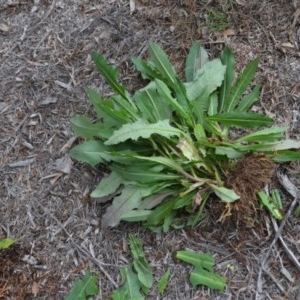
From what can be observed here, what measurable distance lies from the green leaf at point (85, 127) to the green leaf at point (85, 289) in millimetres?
612

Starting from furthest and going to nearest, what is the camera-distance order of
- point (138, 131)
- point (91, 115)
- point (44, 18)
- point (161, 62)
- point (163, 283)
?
point (44, 18) < point (91, 115) < point (161, 62) < point (163, 283) < point (138, 131)

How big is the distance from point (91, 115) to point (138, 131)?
1.35ft

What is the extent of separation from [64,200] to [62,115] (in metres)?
0.40

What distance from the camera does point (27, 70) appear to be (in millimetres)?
2908

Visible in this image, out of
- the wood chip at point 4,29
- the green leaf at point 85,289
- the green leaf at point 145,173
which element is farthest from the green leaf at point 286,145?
the wood chip at point 4,29

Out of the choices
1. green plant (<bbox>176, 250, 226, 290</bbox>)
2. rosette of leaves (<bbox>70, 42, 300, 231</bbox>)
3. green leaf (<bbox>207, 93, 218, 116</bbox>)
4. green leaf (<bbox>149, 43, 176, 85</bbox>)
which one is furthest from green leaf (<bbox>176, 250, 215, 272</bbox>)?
green leaf (<bbox>149, 43, 176, 85</bbox>)

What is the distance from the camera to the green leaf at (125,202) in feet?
8.33

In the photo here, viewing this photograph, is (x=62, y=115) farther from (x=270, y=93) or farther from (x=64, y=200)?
(x=270, y=93)

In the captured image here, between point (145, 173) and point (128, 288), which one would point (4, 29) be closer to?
point (145, 173)

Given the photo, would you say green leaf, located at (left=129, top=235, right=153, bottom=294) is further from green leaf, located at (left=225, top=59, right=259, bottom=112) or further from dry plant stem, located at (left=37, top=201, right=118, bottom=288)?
green leaf, located at (left=225, top=59, right=259, bottom=112)

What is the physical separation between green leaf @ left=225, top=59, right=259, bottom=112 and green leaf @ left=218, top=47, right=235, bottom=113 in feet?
0.06

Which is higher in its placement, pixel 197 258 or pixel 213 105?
pixel 213 105

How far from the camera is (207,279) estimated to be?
8.16 feet

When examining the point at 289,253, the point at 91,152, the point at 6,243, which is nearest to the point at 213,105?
the point at 91,152
